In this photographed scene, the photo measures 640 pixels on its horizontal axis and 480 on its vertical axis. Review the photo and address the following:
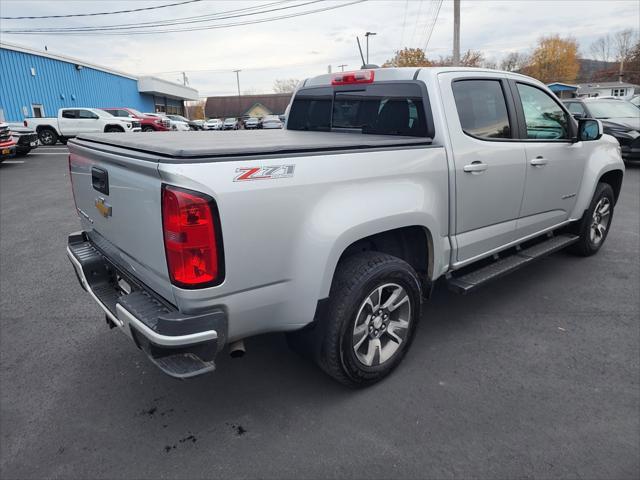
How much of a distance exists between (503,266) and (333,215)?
2.02m

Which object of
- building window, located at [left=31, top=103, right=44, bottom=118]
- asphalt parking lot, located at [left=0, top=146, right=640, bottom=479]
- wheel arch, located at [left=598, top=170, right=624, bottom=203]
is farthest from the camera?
building window, located at [left=31, top=103, right=44, bottom=118]

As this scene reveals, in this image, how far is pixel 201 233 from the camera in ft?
6.61

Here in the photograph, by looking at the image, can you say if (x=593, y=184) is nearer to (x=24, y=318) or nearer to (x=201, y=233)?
(x=201, y=233)

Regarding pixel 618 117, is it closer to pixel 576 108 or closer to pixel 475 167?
pixel 576 108

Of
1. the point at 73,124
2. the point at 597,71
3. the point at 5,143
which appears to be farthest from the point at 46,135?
the point at 597,71

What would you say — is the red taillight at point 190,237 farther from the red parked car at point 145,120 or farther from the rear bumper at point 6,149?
the red parked car at point 145,120

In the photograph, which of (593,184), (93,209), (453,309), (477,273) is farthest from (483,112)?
(93,209)

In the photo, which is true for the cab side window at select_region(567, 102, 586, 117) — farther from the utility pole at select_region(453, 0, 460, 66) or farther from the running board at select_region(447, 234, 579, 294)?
the running board at select_region(447, 234, 579, 294)

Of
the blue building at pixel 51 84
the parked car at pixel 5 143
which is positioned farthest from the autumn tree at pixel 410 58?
the parked car at pixel 5 143

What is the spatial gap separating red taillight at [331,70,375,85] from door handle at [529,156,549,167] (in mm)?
1503

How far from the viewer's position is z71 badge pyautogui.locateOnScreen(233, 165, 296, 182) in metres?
2.07

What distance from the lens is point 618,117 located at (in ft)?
40.4

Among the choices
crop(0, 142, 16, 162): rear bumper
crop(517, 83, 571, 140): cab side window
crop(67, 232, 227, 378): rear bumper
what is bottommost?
crop(67, 232, 227, 378): rear bumper

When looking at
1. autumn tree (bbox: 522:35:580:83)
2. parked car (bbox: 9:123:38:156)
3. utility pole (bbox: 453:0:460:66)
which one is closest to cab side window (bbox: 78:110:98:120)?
parked car (bbox: 9:123:38:156)
